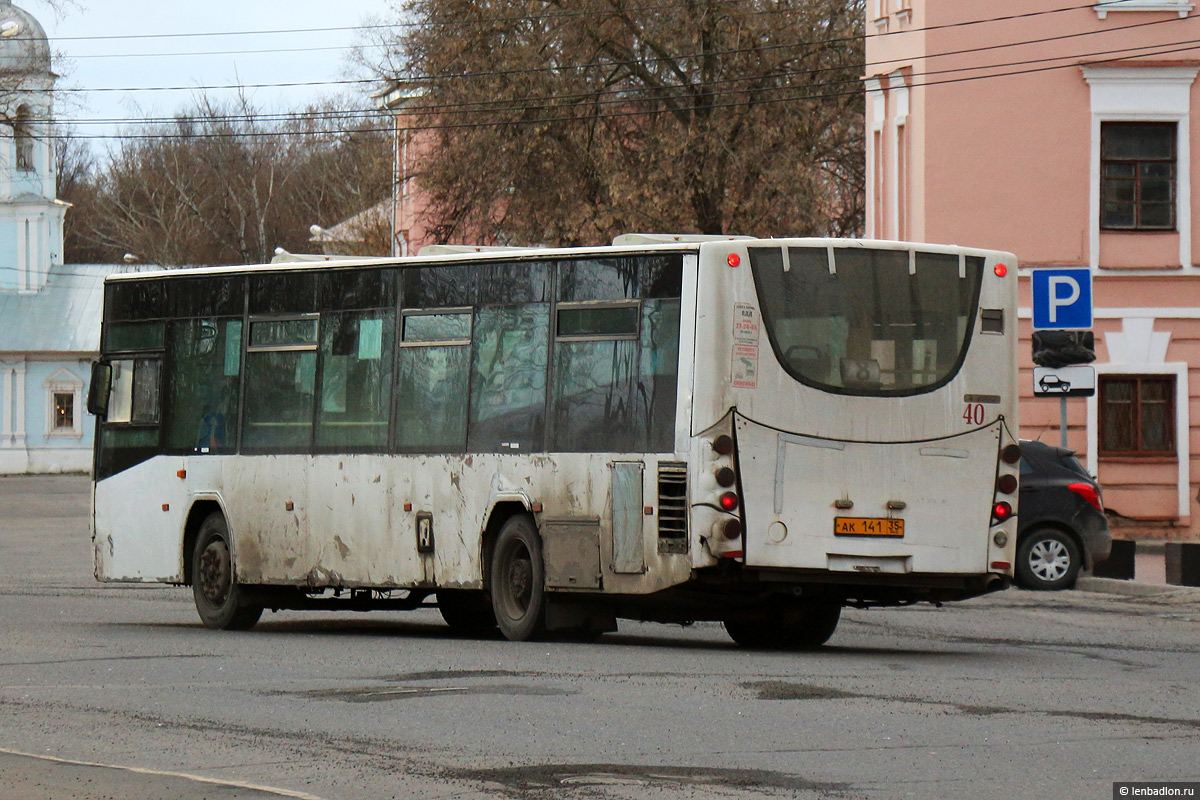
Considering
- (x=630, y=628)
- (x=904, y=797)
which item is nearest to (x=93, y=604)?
(x=630, y=628)

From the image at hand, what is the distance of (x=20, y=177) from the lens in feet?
284

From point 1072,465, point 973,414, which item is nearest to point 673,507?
point 973,414

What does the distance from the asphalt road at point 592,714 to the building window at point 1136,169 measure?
53.5ft

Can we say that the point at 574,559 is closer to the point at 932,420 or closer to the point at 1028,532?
the point at 932,420

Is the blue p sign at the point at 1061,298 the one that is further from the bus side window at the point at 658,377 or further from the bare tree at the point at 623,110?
the bare tree at the point at 623,110

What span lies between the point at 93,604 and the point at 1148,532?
17.4 metres

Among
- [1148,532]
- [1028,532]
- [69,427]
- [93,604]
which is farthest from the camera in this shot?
[69,427]

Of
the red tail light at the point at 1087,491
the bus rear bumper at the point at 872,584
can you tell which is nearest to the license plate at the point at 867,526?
the bus rear bumper at the point at 872,584

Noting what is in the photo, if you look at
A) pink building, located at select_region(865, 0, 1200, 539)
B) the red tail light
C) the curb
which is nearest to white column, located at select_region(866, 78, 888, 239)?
pink building, located at select_region(865, 0, 1200, 539)

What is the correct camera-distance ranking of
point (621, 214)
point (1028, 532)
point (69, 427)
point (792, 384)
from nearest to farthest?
1. point (792, 384)
2. point (1028, 532)
3. point (621, 214)
4. point (69, 427)

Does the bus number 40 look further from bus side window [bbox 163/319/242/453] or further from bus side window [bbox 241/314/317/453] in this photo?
bus side window [bbox 163/319/242/453]

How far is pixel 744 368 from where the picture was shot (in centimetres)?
1391

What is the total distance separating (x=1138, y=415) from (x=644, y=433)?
19574 mm

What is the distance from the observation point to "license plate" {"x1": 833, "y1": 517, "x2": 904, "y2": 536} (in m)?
14.0
